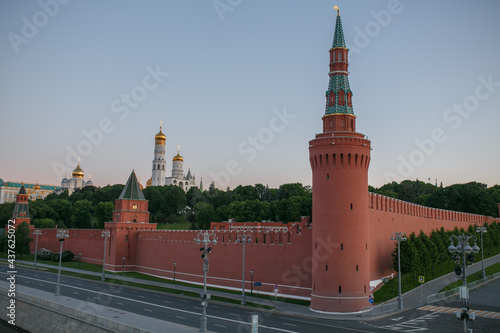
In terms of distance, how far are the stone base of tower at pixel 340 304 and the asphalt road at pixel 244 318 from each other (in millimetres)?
2533

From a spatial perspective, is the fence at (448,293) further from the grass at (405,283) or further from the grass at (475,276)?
the grass at (405,283)

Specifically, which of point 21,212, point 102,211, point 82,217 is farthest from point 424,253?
point 82,217

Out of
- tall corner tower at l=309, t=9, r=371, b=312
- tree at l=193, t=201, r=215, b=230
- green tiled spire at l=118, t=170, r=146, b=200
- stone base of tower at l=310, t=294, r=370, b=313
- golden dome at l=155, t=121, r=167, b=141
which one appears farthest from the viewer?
golden dome at l=155, t=121, r=167, b=141

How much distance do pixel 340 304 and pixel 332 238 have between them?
580 cm

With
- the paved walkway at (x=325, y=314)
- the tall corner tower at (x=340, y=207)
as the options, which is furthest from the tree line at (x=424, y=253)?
the tall corner tower at (x=340, y=207)

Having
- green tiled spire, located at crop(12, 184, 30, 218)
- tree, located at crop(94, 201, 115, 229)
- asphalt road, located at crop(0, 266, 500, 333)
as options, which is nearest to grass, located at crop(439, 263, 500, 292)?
asphalt road, located at crop(0, 266, 500, 333)

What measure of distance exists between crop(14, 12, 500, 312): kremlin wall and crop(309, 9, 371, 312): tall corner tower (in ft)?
0.28

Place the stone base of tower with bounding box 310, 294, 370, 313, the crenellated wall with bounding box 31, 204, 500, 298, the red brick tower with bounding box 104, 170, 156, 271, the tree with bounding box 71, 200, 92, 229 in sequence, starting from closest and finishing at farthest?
the stone base of tower with bounding box 310, 294, 370, 313, the crenellated wall with bounding box 31, 204, 500, 298, the red brick tower with bounding box 104, 170, 156, 271, the tree with bounding box 71, 200, 92, 229

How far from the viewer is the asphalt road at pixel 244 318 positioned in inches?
1225

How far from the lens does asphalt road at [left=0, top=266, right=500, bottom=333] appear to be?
102ft

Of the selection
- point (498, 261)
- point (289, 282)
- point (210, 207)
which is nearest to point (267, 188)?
point (210, 207)

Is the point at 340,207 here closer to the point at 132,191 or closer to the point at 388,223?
the point at 388,223

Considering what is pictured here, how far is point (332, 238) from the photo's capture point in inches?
1521

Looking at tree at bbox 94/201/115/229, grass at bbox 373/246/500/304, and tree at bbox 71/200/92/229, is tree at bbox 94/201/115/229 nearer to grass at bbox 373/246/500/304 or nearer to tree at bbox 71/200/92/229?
tree at bbox 71/200/92/229
